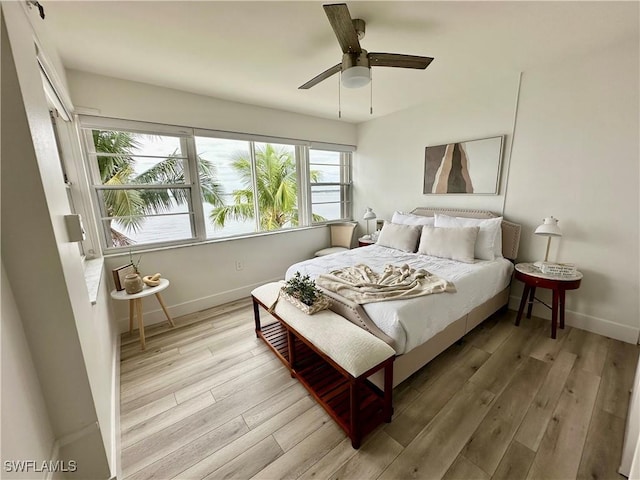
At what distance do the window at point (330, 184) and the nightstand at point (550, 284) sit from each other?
2.70 m

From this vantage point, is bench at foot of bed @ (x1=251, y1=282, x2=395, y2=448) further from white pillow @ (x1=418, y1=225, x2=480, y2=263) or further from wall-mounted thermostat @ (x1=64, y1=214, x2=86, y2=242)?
white pillow @ (x1=418, y1=225, x2=480, y2=263)

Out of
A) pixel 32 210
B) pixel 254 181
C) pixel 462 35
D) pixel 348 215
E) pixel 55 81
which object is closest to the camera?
pixel 32 210

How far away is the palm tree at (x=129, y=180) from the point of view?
7.95 ft

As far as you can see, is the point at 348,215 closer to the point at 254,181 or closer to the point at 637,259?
the point at 254,181

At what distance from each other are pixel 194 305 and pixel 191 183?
1420 mm

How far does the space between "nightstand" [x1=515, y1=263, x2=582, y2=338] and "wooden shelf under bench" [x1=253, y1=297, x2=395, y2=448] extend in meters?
1.77

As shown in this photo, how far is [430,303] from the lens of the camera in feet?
5.71

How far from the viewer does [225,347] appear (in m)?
2.28

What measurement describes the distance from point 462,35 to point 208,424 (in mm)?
3136

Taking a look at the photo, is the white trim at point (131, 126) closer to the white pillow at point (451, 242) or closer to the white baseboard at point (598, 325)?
the white pillow at point (451, 242)

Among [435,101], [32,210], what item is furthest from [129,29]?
[435,101]

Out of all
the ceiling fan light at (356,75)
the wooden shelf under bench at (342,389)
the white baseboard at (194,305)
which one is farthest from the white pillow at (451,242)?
the white baseboard at (194,305)

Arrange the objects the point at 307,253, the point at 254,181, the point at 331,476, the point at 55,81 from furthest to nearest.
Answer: the point at 307,253 < the point at 254,181 < the point at 55,81 < the point at 331,476

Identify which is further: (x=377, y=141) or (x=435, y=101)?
(x=377, y=141)
